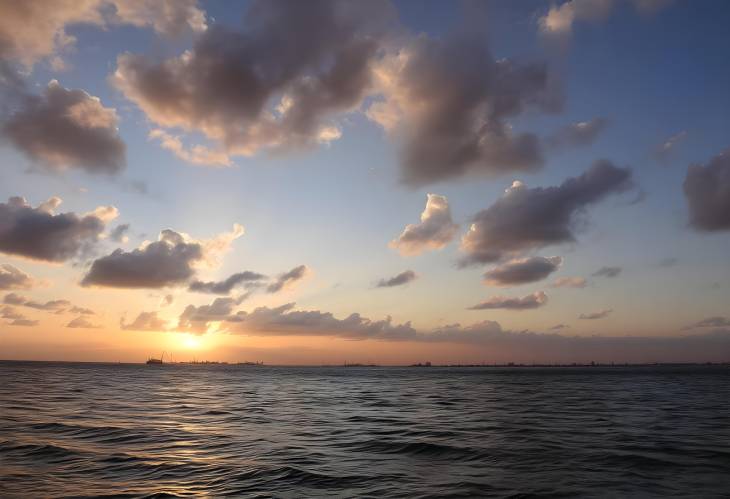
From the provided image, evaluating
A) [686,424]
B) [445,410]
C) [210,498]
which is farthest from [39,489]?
[686,424]

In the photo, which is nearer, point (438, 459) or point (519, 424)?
point (438, 459)

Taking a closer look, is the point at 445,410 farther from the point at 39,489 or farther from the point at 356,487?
the point at 39,489

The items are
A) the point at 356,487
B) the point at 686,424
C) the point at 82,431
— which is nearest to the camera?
the point at 356,487

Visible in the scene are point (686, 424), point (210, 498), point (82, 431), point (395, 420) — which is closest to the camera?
point (210, 498)

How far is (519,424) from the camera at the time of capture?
33.0 m

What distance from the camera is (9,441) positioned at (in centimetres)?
2330

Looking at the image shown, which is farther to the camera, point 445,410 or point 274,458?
point 445,410

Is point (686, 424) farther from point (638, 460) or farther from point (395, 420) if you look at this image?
point (395, 420)

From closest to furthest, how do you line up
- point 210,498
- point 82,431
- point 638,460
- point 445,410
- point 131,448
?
point 210,498
point 638,460
point 131,448
point 82,431
point 445,410

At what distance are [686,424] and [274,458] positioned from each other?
3043cm

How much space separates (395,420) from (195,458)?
19.0 m

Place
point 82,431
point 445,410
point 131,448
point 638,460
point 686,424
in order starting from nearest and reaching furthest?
point 638,460 < point 131,448 < point 82,431 < point 686,424 < point 445,410

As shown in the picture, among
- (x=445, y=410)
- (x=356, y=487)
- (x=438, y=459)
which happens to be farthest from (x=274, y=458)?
(x=445, y=410)

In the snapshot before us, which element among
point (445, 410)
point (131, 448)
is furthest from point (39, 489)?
point (445, 410)
